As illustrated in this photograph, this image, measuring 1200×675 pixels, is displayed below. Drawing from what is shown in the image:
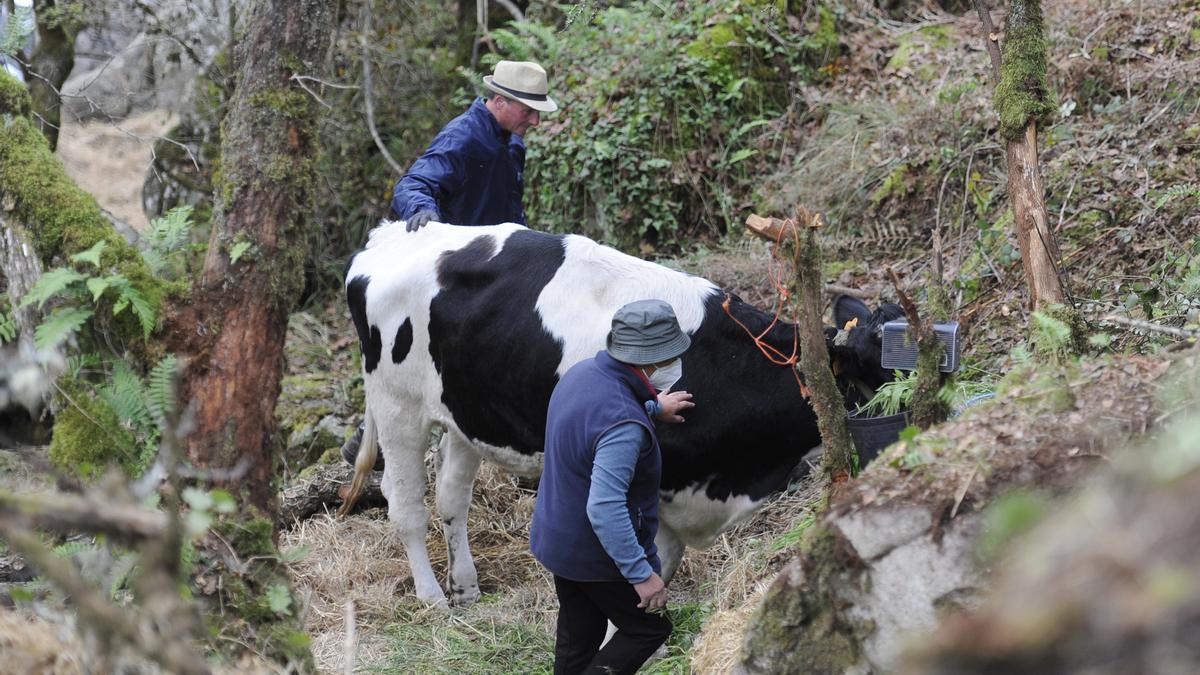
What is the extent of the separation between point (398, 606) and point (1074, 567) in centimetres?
541

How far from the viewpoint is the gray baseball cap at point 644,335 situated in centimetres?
411

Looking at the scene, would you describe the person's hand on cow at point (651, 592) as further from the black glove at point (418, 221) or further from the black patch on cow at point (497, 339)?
the black glove at point (418, 221)

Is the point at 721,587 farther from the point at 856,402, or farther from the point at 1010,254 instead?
the point at 1010,254

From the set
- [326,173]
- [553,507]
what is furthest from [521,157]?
[326,173]

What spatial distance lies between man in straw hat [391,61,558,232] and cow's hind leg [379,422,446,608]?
133 cm

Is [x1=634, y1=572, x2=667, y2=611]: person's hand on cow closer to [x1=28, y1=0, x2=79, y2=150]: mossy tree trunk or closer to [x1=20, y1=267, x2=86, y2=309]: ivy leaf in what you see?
[x1=20, y1=267, x2=86, y2=309]: ivy leaf

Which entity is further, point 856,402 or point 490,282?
point 490,282

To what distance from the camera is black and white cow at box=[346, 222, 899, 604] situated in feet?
16.8

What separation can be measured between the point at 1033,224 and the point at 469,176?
3441 millimetres

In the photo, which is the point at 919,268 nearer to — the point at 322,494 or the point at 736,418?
the point at 736,418

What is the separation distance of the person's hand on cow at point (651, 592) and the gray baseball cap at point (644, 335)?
808 millimetres

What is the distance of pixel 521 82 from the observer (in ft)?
22.4

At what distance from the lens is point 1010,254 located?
692 centimetres

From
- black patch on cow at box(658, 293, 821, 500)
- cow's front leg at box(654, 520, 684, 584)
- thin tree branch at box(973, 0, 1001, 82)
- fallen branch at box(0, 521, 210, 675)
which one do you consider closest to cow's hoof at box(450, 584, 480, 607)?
cow's front leg at box(654, 520, 684, 584)
